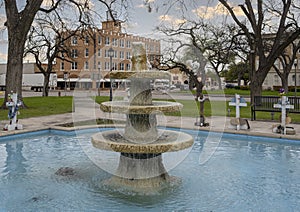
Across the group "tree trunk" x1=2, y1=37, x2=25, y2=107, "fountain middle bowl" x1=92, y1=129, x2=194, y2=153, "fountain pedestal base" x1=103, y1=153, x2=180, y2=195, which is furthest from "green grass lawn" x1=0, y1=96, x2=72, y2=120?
"fountain middle bowl" x1=92, y1=129, x2=194, y2=153

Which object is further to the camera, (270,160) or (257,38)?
(257,38)

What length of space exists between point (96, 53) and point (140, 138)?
84.7ft

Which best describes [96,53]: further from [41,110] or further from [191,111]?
[191,111]

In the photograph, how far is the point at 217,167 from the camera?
7.60m

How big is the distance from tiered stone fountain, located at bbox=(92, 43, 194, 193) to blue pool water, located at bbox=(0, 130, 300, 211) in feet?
1.21

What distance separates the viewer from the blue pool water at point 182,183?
5215mm

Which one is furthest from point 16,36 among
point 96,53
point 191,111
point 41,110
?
point 96,53

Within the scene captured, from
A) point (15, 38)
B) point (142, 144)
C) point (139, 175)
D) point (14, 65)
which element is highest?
point (15, 38)

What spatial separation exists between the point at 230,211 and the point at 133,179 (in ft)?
5.72

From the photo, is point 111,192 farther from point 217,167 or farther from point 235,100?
point 235,100

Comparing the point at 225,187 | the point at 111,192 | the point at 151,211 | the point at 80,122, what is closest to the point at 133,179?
the point at 111,192

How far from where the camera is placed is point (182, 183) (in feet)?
20.7

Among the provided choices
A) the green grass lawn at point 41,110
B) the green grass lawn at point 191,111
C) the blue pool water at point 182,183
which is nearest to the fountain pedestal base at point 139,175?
the blue pool water at point 182,183

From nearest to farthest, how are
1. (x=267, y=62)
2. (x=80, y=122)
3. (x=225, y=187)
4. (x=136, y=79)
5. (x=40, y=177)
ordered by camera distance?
(x=136, y=79) → (x=225, y=187) → (x=40, y=177) → (x=80, y=122) → (x=267, y=62)
